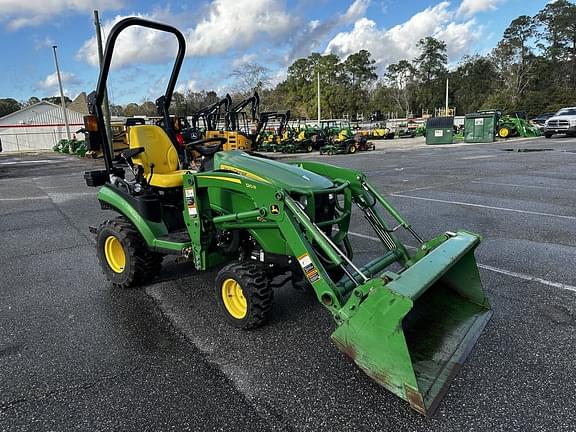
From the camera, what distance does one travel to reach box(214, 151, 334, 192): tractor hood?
3.20 metres

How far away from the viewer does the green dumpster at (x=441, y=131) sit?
27031 millimetres

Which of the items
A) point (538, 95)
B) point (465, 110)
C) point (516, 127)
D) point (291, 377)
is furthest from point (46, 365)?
point (465, 110)

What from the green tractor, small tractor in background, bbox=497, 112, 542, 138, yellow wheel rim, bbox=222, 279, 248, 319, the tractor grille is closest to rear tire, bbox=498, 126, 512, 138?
small tractor in background, bbox=497, 112, 542, 138

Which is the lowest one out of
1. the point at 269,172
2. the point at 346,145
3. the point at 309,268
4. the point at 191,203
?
the point at 346,145

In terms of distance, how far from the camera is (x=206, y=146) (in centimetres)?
447

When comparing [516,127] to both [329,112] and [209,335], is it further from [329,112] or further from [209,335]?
[329,112]

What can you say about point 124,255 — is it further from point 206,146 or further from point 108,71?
point 108,71

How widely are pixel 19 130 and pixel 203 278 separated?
153 feet

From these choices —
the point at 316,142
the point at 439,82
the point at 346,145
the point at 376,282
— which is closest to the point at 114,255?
the point at 376,282

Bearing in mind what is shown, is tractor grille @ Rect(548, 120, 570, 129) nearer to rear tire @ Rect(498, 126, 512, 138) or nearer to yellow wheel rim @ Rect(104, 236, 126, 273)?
rear tire @ Rect(498, 126, 512, 138)

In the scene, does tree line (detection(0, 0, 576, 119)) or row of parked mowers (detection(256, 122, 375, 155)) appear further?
tree line (detection(0, 0, 576, 119))

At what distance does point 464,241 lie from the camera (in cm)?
329

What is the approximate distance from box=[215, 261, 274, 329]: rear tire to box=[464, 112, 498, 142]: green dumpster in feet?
87.2

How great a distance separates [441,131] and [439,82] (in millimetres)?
45849
